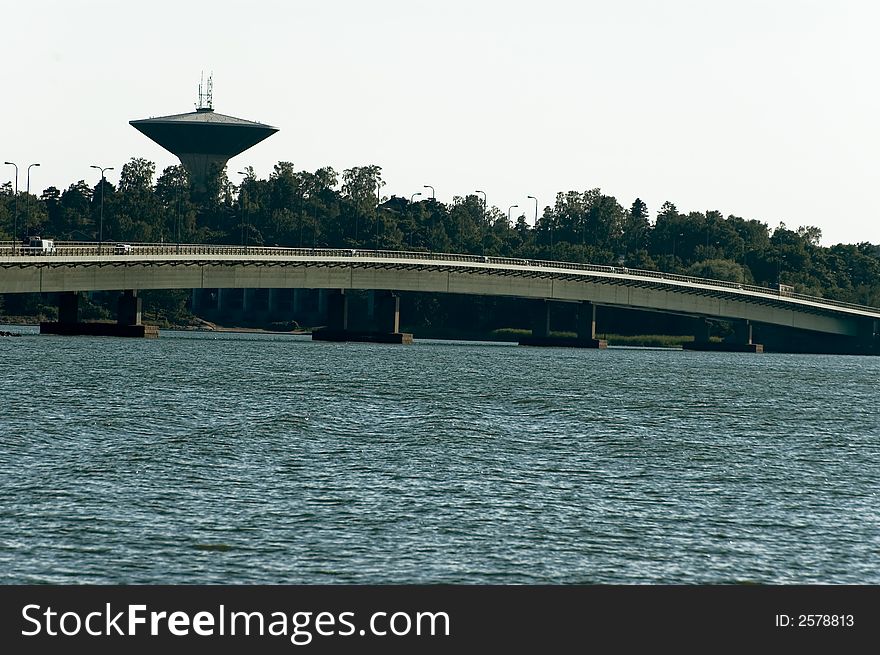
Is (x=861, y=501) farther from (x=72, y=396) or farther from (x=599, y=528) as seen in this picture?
(x=72, y=396)

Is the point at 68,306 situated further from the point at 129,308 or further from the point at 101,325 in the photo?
the point at 129,308

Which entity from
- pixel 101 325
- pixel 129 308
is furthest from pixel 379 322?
pixel 101 325

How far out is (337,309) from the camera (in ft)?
609

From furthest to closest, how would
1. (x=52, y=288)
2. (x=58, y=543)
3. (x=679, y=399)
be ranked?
(x=52, y=288) < (x=679, y=399) < (x=58, y=543)

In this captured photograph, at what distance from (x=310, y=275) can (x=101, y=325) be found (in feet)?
75.8

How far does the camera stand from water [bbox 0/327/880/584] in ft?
115

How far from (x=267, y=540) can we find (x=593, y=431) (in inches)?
1259

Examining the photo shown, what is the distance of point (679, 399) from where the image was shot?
303 feet

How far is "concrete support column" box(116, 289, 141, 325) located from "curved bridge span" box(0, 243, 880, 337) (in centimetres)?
509

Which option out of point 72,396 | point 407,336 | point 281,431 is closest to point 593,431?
Result: point 281,431

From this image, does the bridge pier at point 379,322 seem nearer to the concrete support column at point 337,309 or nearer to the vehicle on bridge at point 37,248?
the concrete support column at point 337,309

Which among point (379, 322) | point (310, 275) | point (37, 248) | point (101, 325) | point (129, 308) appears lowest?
point (101, 325)

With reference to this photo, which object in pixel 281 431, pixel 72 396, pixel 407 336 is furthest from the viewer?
pixel 407 336

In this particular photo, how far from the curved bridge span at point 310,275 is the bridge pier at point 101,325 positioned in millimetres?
5435
